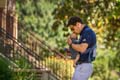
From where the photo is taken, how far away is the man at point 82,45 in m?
10.0

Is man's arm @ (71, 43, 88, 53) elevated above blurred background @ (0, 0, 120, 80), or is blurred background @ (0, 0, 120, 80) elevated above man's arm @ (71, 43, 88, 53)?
man's arm @ (71, 43, 88, 53)

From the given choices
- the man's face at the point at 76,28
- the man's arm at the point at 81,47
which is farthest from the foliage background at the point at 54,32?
the man's arm at the point at 81,47

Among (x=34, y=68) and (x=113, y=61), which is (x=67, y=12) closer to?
(x=34, y=68)

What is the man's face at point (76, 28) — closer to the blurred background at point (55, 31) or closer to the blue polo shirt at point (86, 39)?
the blue polo shirt at point (86, 39)

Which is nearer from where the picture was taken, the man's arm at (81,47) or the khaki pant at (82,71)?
the man's arm at (81,47)

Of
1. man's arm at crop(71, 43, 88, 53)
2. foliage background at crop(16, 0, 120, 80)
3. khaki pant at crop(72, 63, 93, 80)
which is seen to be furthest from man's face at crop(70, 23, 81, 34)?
foliage background at crop(16, 0, 120, 80)

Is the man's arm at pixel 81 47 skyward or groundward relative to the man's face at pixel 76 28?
groundward

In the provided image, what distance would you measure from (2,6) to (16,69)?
578cm

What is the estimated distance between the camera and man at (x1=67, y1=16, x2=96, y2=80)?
1002 cm

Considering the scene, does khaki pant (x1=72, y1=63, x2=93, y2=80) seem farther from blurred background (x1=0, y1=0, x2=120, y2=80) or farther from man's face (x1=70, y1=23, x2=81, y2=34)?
blurred background (x1=0, y1=0, x2=120, y2=80)

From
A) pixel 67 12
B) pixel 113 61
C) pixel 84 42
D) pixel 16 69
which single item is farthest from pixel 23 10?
pixel 84 42

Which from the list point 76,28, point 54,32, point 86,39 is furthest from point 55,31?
point 86,39

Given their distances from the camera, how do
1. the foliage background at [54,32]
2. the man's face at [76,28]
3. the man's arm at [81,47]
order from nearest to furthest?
the man's arm at [81,47] < the man's face at [76,28] < the foliage background at [54,32]

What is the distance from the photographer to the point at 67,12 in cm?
2320
